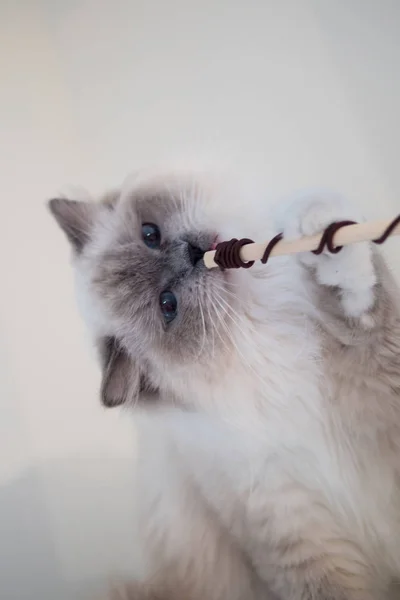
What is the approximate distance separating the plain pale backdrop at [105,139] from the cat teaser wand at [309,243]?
0.47 m

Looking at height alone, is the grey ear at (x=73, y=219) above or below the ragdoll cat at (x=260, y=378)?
above

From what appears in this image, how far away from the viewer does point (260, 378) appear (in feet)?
3.46

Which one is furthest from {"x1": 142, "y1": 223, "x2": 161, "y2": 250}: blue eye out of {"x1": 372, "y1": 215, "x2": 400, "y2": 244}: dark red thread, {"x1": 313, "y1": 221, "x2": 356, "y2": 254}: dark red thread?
{"x1": 372, "y1": 215, "x2": 400, "y2": 244}: dark red thread

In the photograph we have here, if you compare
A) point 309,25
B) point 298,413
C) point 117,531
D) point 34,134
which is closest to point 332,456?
point 298,413

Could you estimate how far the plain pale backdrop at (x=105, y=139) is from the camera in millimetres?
1244

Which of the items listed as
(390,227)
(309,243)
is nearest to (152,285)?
(309,243)

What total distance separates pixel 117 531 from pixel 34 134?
46.0 inches

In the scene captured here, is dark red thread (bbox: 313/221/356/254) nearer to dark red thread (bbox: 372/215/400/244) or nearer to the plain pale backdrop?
dark red thread (bbox: 372/215/400/244)

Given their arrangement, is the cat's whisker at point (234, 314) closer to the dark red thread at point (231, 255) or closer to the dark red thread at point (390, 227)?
the dark red thread at point (231, 255)

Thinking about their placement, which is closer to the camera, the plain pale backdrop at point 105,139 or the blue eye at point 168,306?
the blue eye at point 168,306

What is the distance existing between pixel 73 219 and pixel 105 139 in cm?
61

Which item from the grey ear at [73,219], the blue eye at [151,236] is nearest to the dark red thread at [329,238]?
the blue eye at [151,236]

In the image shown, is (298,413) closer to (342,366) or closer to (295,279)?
(342,366)

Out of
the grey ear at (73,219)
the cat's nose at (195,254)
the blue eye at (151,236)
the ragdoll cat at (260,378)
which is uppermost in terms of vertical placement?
the grey ear at (73,219)
